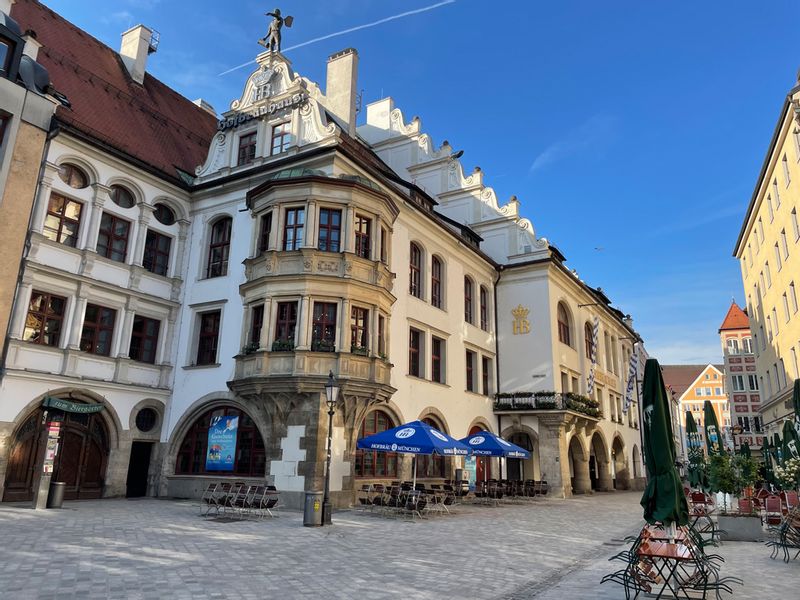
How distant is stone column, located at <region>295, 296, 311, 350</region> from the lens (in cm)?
1955

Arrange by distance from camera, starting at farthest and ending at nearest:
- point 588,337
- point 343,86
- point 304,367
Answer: point 588,337 → point 343,86 → point 304,367

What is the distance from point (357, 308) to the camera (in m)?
20.9

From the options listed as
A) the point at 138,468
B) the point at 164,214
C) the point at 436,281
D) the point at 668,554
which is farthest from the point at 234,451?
the point at 668,554

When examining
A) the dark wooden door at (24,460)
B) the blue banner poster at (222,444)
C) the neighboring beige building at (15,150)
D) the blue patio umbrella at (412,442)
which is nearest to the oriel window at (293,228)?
the blue banner poster at (222,444)

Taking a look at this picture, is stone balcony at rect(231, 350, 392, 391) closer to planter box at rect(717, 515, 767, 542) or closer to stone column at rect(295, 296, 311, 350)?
stone column at rect(295, 296, 311, 350)

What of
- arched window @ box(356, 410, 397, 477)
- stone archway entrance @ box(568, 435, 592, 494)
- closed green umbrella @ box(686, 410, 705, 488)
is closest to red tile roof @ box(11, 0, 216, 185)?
arched window @ box(356, 410, 397, 477)

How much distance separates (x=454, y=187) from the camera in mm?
34531

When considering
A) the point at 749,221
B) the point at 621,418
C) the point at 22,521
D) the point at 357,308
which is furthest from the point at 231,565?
the point at 749,221

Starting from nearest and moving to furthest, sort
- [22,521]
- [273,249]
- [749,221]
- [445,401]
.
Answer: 1. [22,521]
2. [273,249]
3. [445,401]
4. [749,221]

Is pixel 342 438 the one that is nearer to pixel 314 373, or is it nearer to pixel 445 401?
pixel 314 373

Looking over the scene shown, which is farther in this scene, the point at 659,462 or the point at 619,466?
the point at 619,466

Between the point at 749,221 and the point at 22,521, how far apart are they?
43.7 metres

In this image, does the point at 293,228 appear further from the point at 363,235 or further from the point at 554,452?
the point at 554,452

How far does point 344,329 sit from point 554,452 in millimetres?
14901
